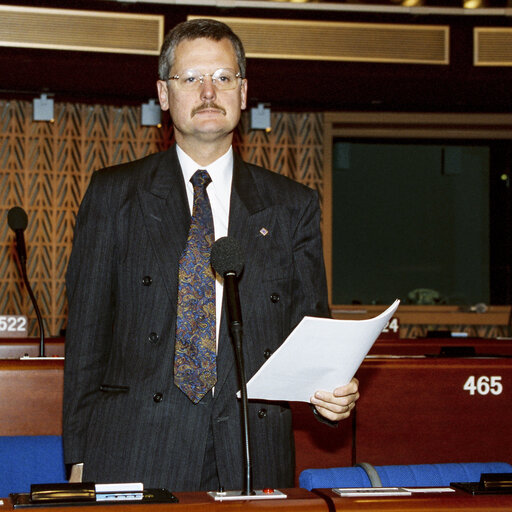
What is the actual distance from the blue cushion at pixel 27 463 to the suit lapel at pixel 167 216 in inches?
18.8

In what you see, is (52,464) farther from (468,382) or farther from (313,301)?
(468,382)

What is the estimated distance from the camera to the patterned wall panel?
7.66m

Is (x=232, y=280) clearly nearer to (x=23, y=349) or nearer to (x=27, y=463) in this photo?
(x=27, y=463)

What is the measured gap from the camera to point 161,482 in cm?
156

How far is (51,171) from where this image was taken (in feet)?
25.5

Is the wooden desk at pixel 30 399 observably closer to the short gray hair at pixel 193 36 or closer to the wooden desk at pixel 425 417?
the wooden desk at pixel 425 417

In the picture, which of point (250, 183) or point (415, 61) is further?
point (415, 61)

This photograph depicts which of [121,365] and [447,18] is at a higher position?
[447,18]

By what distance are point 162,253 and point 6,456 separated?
1.92ft

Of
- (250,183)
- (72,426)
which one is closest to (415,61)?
(250,183)

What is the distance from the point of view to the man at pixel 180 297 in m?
1.57

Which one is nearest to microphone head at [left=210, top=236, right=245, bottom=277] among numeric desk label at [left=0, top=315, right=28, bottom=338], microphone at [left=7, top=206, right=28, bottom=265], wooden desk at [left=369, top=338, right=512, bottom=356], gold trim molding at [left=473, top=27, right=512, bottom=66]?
microphone at [left=7, top=206, right=28, bottom=265]

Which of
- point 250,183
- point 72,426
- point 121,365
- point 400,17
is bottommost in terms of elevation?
point 72,426

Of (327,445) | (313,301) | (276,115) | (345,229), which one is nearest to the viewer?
(313,301)
